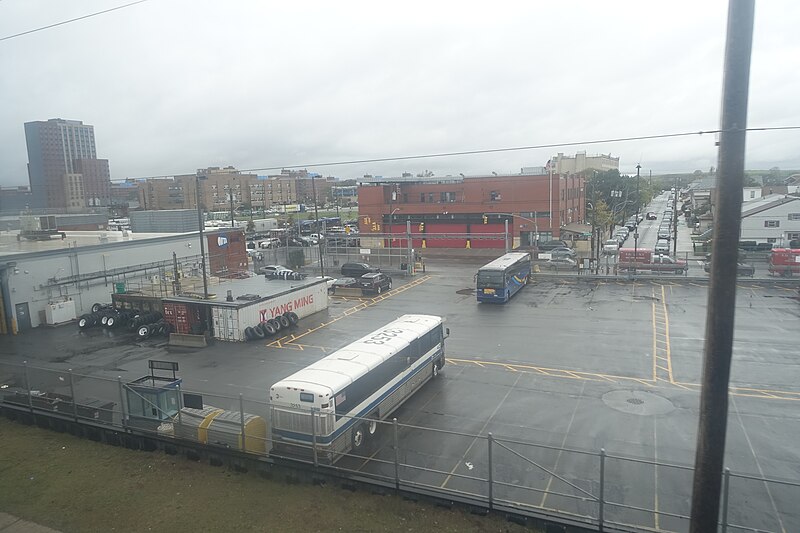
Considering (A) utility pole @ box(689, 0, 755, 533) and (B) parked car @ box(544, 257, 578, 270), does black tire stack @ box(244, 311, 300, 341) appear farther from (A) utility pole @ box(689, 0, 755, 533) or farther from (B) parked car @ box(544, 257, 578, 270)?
(B) parked car @ box(544, 257, 578, 270)

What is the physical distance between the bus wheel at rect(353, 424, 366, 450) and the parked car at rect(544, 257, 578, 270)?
35.5 meters

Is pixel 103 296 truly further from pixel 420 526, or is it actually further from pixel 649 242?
pixel 649 242

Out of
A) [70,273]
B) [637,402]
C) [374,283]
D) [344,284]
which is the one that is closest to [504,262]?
[374,283]

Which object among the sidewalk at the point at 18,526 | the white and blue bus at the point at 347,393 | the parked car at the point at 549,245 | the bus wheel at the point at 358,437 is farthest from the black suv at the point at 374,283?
the sidewalk at the point at 18,526

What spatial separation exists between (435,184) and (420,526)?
58.3 m

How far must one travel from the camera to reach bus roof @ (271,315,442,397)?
12.8 meters

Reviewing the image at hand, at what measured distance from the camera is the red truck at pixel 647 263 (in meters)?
41.1

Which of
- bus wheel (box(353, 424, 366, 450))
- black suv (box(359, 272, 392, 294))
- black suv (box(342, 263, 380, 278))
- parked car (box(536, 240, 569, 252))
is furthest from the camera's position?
parked car (box(536, 240, 569, 252))

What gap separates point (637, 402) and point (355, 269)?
1230 inches

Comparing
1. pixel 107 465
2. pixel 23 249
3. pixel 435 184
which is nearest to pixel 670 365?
pixel 107 465

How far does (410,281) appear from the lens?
1699 inches

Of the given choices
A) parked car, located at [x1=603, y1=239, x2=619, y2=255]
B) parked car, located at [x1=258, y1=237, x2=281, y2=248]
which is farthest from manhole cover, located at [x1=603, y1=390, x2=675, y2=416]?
parked car, located at [x1=258, y1=237, x2=281, y2=248]

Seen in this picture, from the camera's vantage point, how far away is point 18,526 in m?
10.3

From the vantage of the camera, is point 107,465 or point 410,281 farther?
point 410,281
